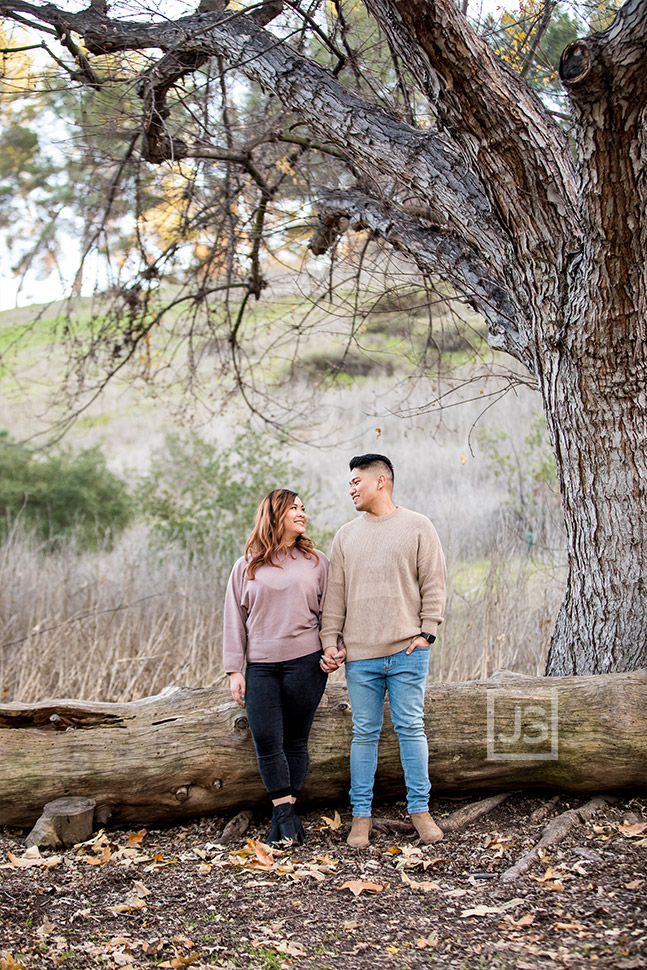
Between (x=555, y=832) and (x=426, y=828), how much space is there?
590 millimetres

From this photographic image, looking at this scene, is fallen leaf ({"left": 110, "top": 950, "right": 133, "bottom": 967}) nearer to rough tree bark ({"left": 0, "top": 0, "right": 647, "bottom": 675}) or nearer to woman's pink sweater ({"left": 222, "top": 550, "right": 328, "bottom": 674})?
woman's pink sweater ({"left": 222, "top": 550, "right": 328, "bottom": 674})

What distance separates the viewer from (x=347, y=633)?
4.17 m

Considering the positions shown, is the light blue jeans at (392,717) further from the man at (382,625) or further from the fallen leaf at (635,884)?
the fallen leaf at (635,884)

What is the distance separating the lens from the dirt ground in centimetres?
303

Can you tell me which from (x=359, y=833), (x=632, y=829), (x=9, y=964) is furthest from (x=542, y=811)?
(x=9, y=964)

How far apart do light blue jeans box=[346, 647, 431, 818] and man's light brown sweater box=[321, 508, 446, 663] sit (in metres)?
0.08

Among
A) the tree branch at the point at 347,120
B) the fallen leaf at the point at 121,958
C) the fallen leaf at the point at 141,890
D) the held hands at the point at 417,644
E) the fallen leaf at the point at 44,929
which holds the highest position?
the tree branch at the point at 347,120

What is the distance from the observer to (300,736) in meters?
4.34

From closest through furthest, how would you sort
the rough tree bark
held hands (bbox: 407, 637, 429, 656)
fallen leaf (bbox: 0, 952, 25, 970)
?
1. fallen leaf (bbox: 0, 952, 25, 970)
2. the rough tree bark
3. held hands (bbox: 407, 637, 429, 656)

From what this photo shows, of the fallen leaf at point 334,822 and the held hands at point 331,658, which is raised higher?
the held hands at point 331,658

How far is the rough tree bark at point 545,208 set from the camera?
143 inches

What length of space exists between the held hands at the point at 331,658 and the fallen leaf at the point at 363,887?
94 cm

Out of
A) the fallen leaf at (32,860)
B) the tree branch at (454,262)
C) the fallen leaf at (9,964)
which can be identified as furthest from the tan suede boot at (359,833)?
the tree branch at (454,262)

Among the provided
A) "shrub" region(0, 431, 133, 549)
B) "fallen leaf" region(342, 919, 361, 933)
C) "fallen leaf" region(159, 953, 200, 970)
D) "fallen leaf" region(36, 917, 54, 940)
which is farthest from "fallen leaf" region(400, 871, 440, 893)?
"shrub" region(0, 431, 133, 549)
